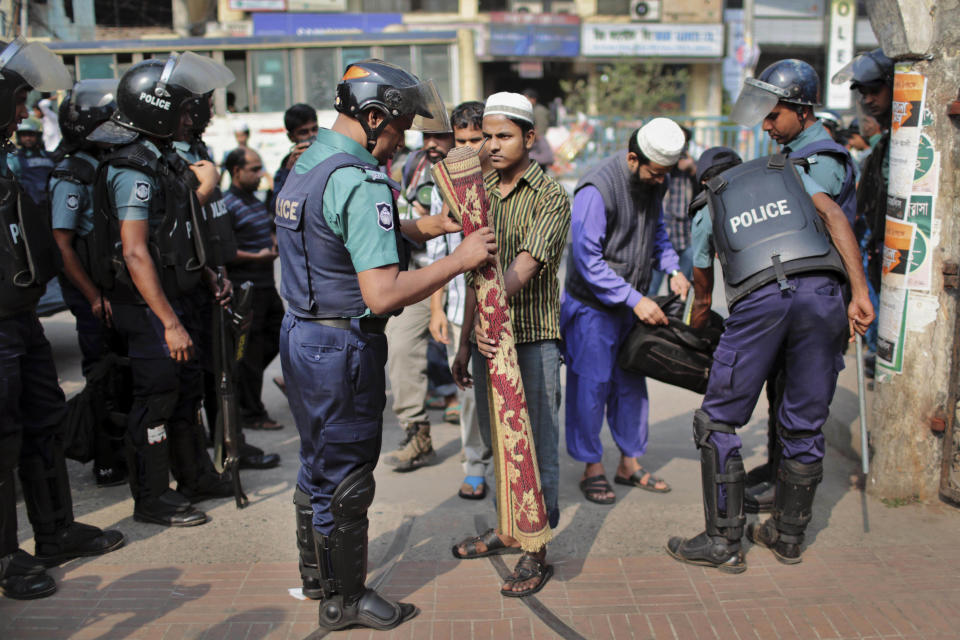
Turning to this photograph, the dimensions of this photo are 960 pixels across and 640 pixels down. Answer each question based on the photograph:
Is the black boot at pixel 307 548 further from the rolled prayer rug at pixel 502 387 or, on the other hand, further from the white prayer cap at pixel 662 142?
the white prayer cap at pixel 662 142

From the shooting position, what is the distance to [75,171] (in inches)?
162

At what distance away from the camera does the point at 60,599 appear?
3.43 m

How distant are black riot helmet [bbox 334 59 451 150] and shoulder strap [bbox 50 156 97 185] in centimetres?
187

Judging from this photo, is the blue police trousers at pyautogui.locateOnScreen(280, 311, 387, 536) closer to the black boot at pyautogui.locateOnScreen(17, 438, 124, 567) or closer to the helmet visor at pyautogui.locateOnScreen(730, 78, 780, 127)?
the black boot at pyautogui.locateOnScreen(17, 438, 124, 567)

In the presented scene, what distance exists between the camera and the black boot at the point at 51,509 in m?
3.68

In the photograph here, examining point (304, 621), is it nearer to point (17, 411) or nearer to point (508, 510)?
point (508, 510)

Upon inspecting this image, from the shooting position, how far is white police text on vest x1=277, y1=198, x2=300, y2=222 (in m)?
2.84

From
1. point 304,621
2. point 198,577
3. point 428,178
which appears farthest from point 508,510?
point 428,178

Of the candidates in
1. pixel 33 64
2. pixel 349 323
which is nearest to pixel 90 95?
pixel 33 64

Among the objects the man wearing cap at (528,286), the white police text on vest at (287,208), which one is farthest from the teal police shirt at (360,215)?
the man wearing cap at (528,286)

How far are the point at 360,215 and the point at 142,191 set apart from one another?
1.60 m

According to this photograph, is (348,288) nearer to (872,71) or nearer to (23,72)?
(23,72)

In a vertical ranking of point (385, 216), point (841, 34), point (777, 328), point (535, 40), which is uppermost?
point (841, 34)

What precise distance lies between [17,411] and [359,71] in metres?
2.03
